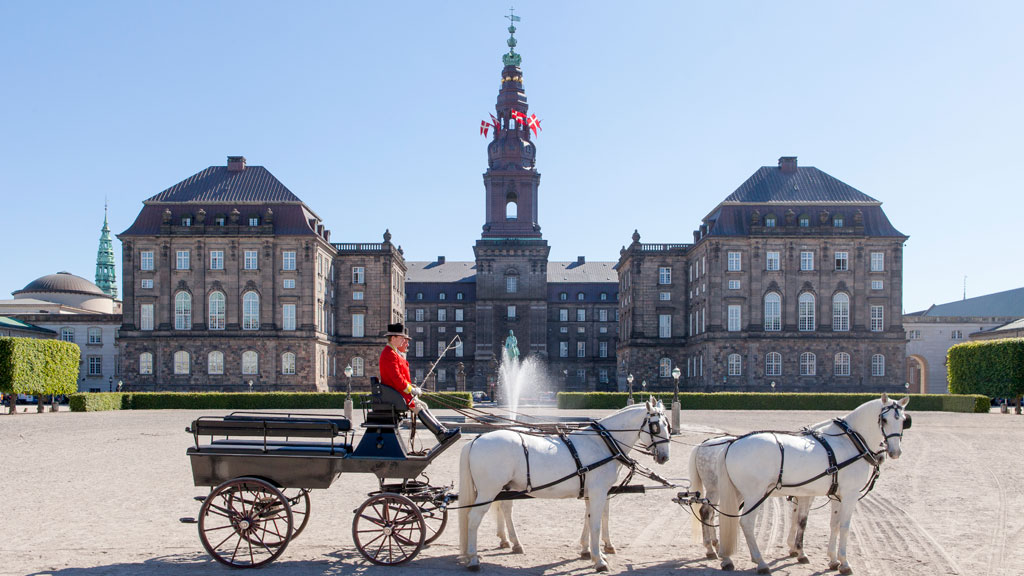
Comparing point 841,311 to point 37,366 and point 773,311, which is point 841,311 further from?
point 37,366

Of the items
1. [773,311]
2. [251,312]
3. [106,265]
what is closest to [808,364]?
[773,311]

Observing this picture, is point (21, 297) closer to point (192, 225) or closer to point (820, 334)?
point (192, 225)

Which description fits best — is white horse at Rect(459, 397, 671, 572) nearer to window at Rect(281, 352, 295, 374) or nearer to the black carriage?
the black carriage

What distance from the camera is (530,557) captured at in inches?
504

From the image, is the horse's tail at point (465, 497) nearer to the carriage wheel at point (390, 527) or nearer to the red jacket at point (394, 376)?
the carriage wheel at point (390, 527)

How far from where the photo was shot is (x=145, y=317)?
74562 mm

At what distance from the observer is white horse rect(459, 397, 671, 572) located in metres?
11.9

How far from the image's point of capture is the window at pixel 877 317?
244 ft

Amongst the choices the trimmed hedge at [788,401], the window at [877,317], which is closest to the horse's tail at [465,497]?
the trimmed hedge at [788,401]

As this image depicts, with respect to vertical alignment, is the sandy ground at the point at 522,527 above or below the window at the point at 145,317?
below

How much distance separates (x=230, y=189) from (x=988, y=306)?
8665 cm

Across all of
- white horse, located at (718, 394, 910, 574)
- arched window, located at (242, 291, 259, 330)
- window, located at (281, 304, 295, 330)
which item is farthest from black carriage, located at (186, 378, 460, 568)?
arched window, located at (242, 291, 259, 330)

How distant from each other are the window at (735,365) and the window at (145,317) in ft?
161

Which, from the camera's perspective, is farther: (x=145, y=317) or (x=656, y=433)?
(x=145, y=317)
